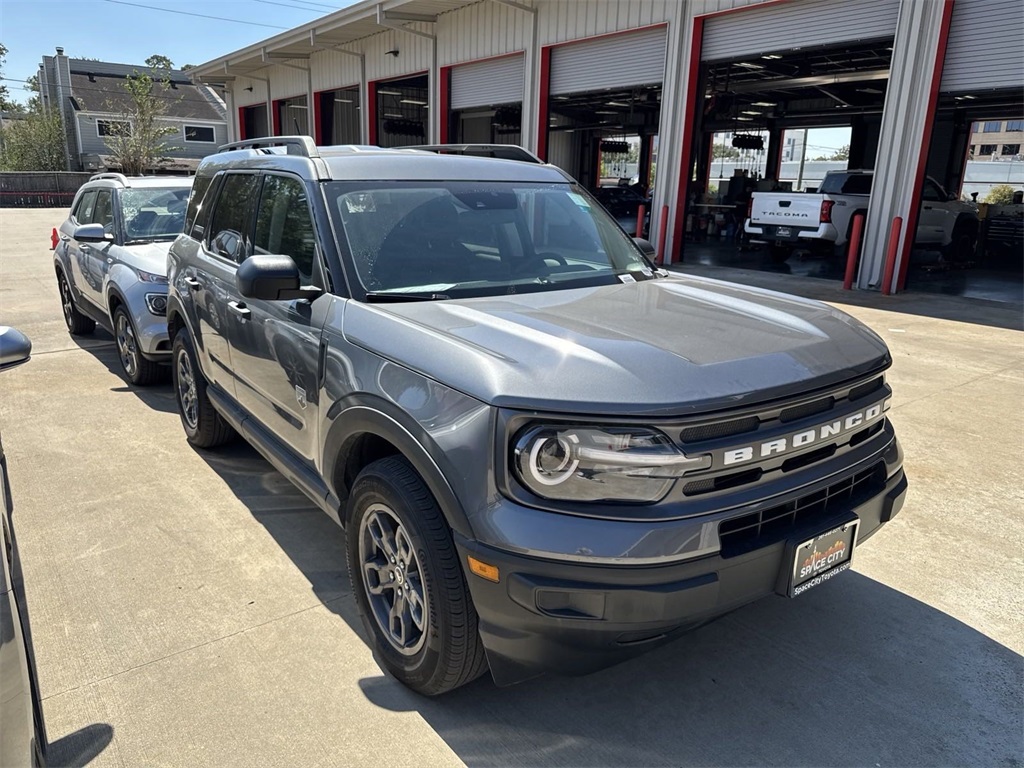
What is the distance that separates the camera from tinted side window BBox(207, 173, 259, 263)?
4.06m

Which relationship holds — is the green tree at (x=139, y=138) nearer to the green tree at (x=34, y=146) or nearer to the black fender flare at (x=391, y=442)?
the green tree at (x=34, y=146)

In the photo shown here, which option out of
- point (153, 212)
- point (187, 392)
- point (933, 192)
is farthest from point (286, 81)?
point (187, 392)

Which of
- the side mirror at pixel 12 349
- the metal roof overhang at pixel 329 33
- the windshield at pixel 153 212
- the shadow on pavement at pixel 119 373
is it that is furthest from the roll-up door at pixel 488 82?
the side mirror at pixel 12 349

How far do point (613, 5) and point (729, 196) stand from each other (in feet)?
41.1

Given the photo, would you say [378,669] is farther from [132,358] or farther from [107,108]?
[107,108]

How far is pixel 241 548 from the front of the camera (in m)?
3.79

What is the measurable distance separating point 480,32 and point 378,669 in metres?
17.3

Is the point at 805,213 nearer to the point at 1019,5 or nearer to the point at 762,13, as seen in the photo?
the point at 762,13

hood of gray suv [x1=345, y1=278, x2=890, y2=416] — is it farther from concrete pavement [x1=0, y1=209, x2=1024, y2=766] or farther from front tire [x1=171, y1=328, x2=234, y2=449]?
front tire [x1=171, y1=328, x2=234, y2=449]

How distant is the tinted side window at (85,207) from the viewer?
25.7 feet

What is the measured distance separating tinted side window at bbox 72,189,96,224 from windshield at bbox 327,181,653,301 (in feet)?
19.2

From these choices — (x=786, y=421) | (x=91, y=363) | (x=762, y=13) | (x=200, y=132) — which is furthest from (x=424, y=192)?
(x=200, y=132)

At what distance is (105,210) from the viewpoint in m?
7.49

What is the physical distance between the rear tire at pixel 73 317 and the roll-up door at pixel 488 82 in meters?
11.4
